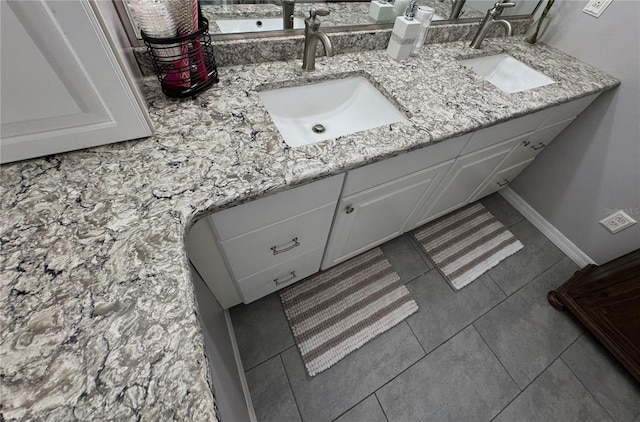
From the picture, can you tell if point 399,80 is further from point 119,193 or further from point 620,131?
point 620,131

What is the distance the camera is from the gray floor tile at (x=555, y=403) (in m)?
1.08

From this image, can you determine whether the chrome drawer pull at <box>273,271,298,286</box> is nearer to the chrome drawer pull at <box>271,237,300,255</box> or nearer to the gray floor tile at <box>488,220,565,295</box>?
the chrome drawer pull at <box>271,237,300,255</box>

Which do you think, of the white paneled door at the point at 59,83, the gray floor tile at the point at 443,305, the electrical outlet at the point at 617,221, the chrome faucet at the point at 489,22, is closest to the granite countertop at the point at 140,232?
the white paneled door at the point at 59,83

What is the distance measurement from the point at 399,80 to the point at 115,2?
0.88m

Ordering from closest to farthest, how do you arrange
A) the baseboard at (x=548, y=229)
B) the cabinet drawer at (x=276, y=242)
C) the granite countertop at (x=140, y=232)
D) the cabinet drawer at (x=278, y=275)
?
the granite countertop at (x=140, y=232) < the cabinet drawer at (x=276, y=242) < the cabinet drawer at (x=278, y=275) < the baseboard at (x=548, y=229)

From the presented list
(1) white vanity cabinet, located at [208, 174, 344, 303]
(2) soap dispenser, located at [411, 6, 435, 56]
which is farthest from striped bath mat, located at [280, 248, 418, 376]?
A: (2) soap dispenser, located at [411, 6, 435, 56]

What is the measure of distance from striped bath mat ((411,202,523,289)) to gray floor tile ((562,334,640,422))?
0.51 metres

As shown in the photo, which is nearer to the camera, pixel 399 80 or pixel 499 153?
pixel 399 80

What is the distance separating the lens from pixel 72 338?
37 centimetres

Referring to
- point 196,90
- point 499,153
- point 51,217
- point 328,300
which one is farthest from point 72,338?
point 499,153

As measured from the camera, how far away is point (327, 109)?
1.02 meters

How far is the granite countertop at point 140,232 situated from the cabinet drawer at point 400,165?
73 millimetres

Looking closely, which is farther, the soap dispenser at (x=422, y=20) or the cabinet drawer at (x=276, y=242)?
the soap dispenser at (x=422, y=20)

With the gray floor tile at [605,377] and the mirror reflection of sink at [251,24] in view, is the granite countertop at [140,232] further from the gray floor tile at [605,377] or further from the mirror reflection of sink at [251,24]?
A: the gray floor tile at [605,377]
